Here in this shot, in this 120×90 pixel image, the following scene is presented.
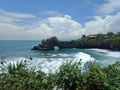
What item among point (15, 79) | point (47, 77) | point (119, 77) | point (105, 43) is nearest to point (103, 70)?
point (119, 77)

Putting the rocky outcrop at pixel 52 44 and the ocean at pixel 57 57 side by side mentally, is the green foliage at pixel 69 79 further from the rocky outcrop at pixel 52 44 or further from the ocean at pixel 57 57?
the rocky outcrop at pixel 52 44

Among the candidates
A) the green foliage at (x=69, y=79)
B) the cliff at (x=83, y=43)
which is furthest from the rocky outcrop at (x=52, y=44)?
the green foliage at (x=69, y=79)

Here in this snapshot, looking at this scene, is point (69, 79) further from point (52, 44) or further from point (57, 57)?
point (52, 44)

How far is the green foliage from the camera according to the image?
5.11 meters

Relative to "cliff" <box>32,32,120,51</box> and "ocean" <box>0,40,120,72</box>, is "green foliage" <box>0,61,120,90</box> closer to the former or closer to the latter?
"ocean" <box>0,40,120,72</box>

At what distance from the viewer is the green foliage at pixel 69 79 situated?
5113mm

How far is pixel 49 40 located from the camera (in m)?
86.6

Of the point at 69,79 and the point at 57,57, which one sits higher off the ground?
the point at 69,79

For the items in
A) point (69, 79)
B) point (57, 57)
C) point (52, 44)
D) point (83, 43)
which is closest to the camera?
point (69, 79)

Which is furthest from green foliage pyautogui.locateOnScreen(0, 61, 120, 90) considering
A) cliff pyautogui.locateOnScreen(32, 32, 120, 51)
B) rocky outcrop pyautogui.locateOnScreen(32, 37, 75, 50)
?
rocky outcrop pyautogui.locateOnScreen(32, 37, 75, 50)

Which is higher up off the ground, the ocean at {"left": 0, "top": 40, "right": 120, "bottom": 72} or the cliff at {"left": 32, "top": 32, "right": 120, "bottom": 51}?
the cliff at {"left": 32, "top": 32, "right": 120, "bottom": 51}

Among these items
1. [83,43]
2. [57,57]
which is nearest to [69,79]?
[57,57]

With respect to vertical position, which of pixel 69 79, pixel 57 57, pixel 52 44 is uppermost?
pixel 69 79

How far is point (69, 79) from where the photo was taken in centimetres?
529
